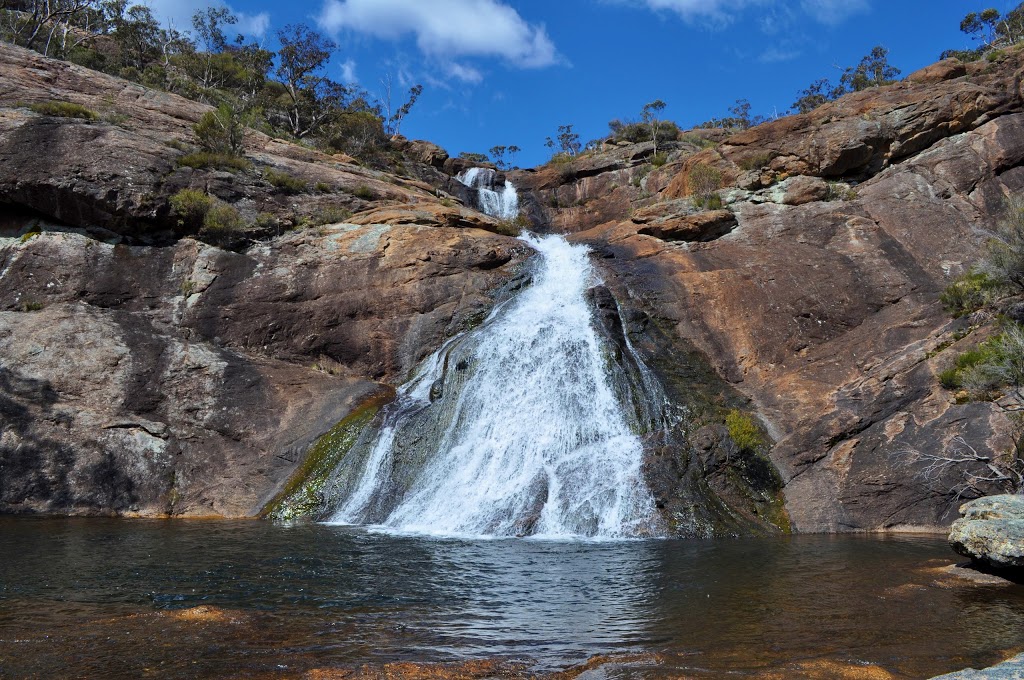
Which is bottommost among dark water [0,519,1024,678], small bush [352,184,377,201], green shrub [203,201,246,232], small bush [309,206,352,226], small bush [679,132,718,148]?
dark water [0,519,1024,678]

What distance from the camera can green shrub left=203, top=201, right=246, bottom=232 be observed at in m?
27.5

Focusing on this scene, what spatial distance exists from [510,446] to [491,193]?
35741 millimetres

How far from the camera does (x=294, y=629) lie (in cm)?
784

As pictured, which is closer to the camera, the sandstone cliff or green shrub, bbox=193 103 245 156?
the sandstone cliff

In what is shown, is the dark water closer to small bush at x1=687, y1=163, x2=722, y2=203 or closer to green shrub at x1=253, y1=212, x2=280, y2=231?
green shrub at x1=253, y1=212, x2=280, y2=231

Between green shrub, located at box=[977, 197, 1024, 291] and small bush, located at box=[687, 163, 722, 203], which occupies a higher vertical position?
small bush, located at box=[687, 163, 722, 203]

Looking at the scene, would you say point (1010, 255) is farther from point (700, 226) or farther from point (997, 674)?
point (997, 674)

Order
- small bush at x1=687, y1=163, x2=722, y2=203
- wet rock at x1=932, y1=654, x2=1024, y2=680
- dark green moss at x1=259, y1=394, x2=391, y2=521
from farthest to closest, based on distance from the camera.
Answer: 1. small bush at x1=687, y1=163, x2=722, y2=203
2. dark green moss at x1=259, y1=394, x2=391, y2=521
3. wet rock at x1=932, y1=654, x2=1024, y2=680

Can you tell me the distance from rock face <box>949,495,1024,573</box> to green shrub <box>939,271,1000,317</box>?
13707mm

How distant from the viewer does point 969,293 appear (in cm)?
2269

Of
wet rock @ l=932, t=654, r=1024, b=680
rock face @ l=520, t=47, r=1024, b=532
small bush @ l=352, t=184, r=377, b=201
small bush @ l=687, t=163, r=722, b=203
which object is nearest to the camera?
wet rock @ l=932, t=654, r=1024, b=680

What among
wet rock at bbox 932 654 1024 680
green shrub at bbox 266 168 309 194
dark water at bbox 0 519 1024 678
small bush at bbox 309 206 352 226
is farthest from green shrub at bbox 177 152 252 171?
wet rock at bbox 932 654 1024 680

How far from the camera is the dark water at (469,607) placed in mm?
6883

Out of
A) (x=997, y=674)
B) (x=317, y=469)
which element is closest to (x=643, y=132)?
(x=317, y=469)
